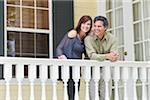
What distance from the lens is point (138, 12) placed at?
6820mm

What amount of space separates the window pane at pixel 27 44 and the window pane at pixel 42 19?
0.80ft

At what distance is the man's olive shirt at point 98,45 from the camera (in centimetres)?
548

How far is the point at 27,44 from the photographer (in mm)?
6875

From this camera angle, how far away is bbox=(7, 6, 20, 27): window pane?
6.83m

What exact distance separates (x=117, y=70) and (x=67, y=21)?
1.88 m

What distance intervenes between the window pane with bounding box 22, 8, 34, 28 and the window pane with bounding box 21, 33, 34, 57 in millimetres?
151

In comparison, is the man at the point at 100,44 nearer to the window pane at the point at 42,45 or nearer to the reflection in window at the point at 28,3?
the window pane at the point at 42,45

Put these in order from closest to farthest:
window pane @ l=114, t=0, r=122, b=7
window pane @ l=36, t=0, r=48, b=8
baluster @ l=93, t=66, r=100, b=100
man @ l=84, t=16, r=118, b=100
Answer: baluster @ l=93, t=66, r=100, b=100 → man @ l=84, t=16, r=118, b=100 → window pane @ l=36, t=0, r=48, b=8 → window pane @ l=114, t=0, r=122, b=7

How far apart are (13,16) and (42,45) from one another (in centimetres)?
62

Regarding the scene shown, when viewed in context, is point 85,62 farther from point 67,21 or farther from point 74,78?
point 67,21

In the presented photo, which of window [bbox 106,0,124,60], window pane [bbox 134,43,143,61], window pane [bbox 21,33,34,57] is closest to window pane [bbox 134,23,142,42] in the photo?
window pane [bbox 134,43,143,61]

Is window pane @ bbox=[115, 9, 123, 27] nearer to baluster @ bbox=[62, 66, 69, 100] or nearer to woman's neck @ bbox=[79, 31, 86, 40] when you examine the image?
woman's neck @ bbox=[79, 31, 86, 40]

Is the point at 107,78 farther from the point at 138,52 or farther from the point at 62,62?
the point at 138,52

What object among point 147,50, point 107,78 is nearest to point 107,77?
point 107,78
